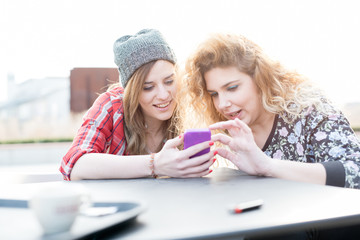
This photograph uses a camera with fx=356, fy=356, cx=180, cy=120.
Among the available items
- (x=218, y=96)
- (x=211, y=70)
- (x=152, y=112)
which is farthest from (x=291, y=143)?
(x=152, y=112)

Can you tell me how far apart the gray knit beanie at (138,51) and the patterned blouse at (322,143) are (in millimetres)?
730

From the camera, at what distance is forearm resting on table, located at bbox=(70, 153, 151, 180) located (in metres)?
1.44

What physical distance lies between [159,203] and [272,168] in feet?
1.96

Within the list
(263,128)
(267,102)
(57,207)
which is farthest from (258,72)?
(57,207)

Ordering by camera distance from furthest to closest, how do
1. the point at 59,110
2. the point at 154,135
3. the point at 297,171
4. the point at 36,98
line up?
the point at 36,98 → the point at 59,110 → the point at 154,135 → the point at 297,171

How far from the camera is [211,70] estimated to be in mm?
1846

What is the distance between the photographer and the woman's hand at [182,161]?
4.50 ft

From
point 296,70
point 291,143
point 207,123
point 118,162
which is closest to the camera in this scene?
point 118,162

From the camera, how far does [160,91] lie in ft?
6.37

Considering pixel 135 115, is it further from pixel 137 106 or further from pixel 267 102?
pixel 267 102

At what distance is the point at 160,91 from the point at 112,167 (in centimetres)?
62

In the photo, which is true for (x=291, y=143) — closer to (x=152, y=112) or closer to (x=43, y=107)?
(x=152, y=112)

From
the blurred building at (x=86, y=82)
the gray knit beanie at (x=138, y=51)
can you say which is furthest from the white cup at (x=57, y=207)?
the blurred building at (x=86, y=82)

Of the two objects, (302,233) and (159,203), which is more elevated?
(159,203)
